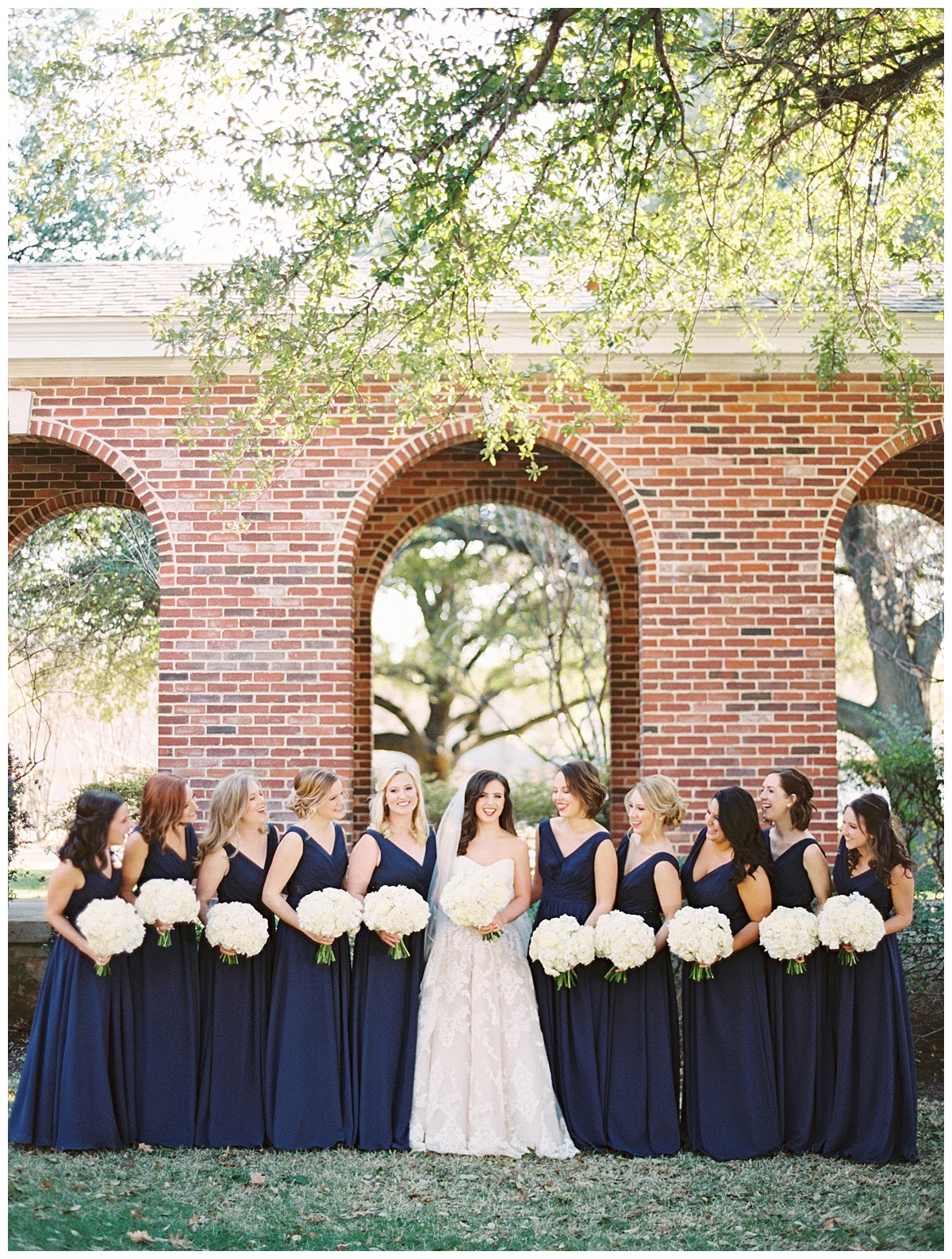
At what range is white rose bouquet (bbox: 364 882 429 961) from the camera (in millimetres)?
5965

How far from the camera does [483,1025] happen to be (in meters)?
6.06

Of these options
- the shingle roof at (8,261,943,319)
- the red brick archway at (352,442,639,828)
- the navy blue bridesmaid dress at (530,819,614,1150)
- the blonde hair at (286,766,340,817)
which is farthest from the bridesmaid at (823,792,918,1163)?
the red brick archway at (352,442,639,828)

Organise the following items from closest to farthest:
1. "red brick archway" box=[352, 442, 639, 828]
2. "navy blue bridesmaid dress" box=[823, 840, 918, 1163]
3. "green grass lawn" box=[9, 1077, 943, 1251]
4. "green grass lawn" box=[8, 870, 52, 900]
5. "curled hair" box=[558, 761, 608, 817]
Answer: "green grass lawn" box=[9, 1077, 943, 1251] < "navy blue bridesmaid dress" box=[823, 840, 918, 1163] < "curled hair" box=[558, 761, 608, 817] < "red brick archway" box=[352, 442, 639, 828] < "green grass lawn" box=[8, 870, 52, 900]

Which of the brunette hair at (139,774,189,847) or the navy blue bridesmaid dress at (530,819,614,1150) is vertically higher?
the brunette hair at (139,774,189,847)

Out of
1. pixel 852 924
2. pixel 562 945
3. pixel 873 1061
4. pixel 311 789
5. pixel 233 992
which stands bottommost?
pixel 873 1061

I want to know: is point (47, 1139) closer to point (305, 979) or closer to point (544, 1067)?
point (305, 979)

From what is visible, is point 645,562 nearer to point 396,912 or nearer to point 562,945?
point 562,945

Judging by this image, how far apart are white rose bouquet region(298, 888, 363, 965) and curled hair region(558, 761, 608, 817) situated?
1180 millimetres

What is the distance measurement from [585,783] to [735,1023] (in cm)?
134

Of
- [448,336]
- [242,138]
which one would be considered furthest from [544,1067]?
[242,138]

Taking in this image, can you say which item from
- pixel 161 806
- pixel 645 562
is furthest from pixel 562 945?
pixel 645 562

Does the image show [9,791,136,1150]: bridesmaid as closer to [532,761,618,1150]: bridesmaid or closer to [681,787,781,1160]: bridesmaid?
[532,761,618,1150]: bridesmaid

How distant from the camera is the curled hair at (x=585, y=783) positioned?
6.16 meters

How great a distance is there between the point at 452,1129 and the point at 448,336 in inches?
157
